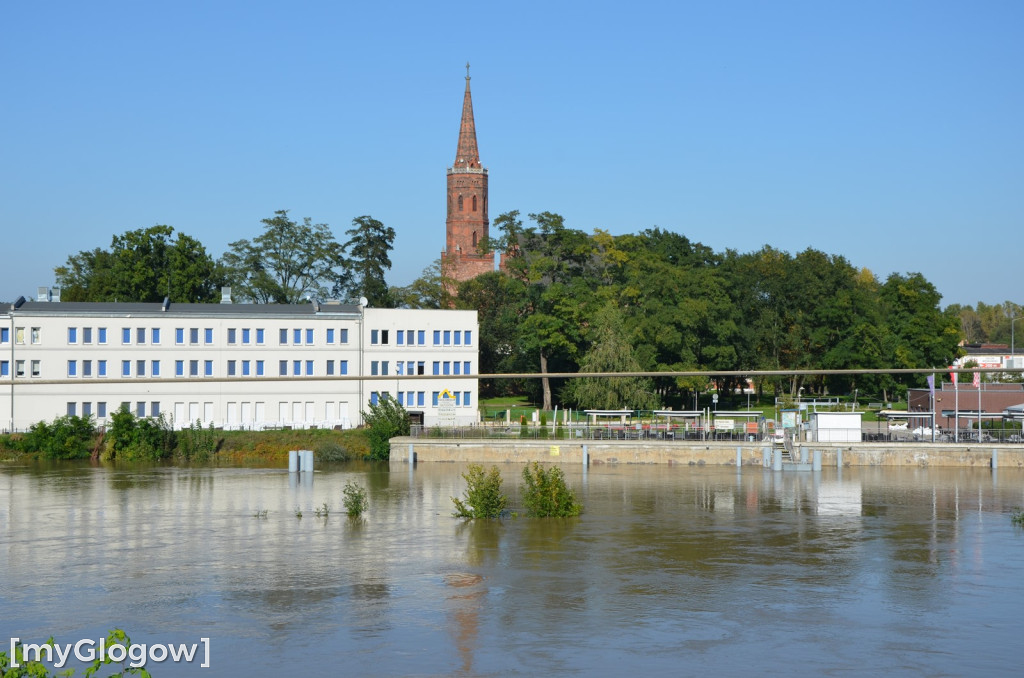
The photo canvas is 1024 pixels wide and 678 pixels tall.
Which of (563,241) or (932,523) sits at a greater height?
(563,241)

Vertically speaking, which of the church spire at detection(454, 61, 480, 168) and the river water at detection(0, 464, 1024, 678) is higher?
the church spire at detection(454, 61, 480, 168)

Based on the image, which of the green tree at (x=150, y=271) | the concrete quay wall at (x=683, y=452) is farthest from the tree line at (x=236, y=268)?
the concrete quay wall at (x=683, y=452)

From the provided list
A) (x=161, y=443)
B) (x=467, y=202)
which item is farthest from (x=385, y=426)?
(x=467, y=202)

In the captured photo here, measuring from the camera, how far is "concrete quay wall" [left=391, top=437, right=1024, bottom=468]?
56.1m

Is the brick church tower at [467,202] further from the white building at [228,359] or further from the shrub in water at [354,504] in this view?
the shrub in water at [354,504]

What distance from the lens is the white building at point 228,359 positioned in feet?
209

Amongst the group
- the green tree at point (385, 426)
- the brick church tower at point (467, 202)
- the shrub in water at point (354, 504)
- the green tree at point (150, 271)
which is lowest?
the shrub in water at point (354, 504)

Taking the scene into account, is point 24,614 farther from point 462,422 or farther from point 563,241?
point 563,241

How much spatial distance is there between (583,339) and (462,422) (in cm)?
1659

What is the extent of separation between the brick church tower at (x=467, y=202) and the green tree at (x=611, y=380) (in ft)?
185

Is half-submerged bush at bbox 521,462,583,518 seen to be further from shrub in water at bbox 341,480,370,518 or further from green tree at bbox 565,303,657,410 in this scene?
green tree at bbox 565,303,657,410

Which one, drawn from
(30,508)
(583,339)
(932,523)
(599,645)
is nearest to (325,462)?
(30,508)

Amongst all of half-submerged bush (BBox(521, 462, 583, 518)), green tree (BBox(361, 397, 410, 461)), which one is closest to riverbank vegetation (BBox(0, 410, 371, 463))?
green tree (BBox(361, 397, 410, 461))

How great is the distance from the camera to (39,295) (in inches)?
2746
